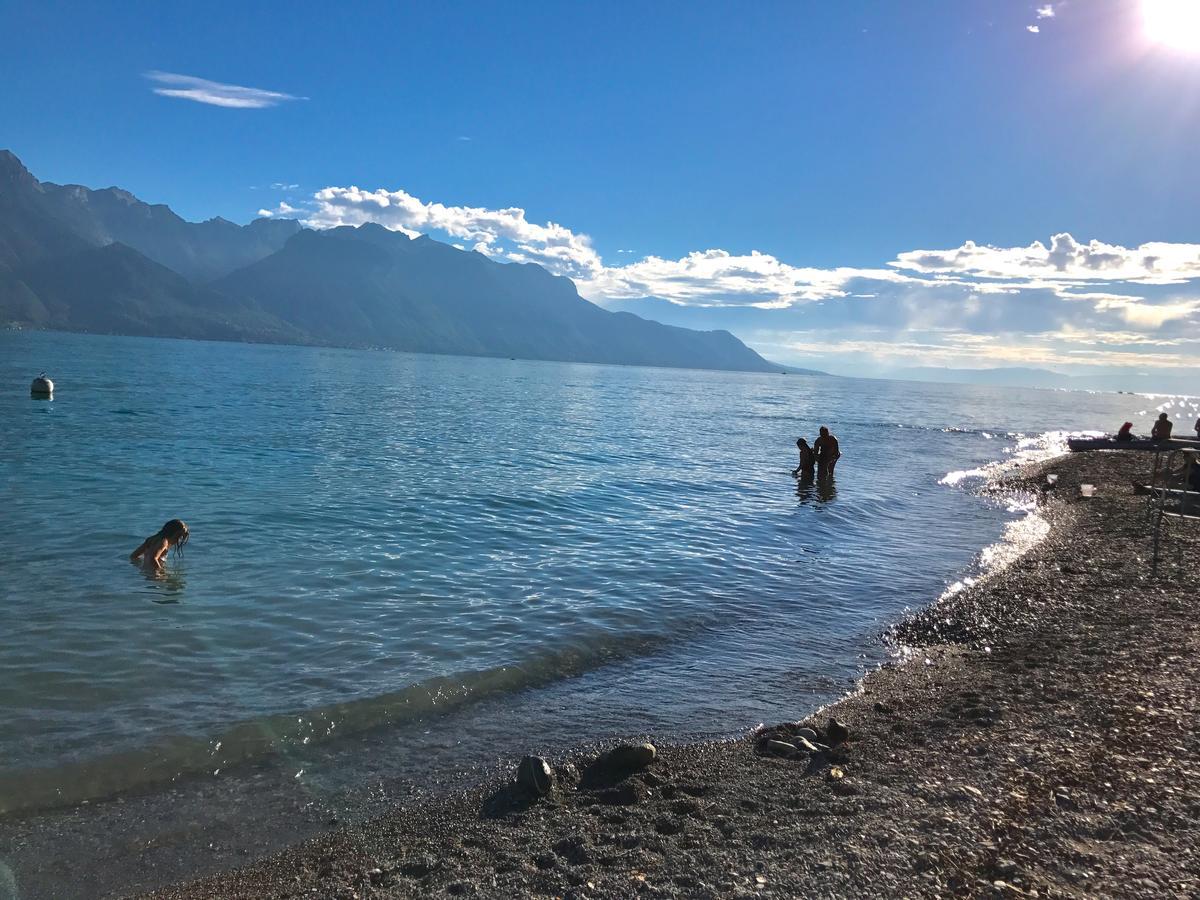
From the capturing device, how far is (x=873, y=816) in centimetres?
609

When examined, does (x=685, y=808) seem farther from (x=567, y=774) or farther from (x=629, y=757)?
(x=567, y=774)

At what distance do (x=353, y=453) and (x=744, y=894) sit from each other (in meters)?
Result: 31.9

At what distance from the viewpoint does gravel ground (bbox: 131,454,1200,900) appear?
17.2ft

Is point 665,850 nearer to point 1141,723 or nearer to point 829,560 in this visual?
point 1141,723

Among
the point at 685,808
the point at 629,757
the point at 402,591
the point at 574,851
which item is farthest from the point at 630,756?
the point at 402,591

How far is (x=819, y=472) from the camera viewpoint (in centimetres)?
3284

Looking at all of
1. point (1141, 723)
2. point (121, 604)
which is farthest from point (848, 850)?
point (121, 604)

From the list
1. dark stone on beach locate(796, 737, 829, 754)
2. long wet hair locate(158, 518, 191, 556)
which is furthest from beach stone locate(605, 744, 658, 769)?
long wet hair locate(158, 518, 191, 556)

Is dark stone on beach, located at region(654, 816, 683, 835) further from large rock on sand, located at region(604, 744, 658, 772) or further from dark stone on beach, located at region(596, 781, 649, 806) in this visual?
large rock on sand, located at region(604, 744, 658, 772)

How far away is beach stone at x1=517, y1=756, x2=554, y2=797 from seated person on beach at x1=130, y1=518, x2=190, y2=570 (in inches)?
419

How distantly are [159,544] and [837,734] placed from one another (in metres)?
13.2

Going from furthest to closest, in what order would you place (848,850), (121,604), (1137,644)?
(121,604) → (1137,644) → (848,850)

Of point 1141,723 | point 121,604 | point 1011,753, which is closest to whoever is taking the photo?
point 1011,753

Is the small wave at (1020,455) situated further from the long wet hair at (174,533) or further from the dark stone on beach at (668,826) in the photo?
the dark stone on beach at (668,826)
